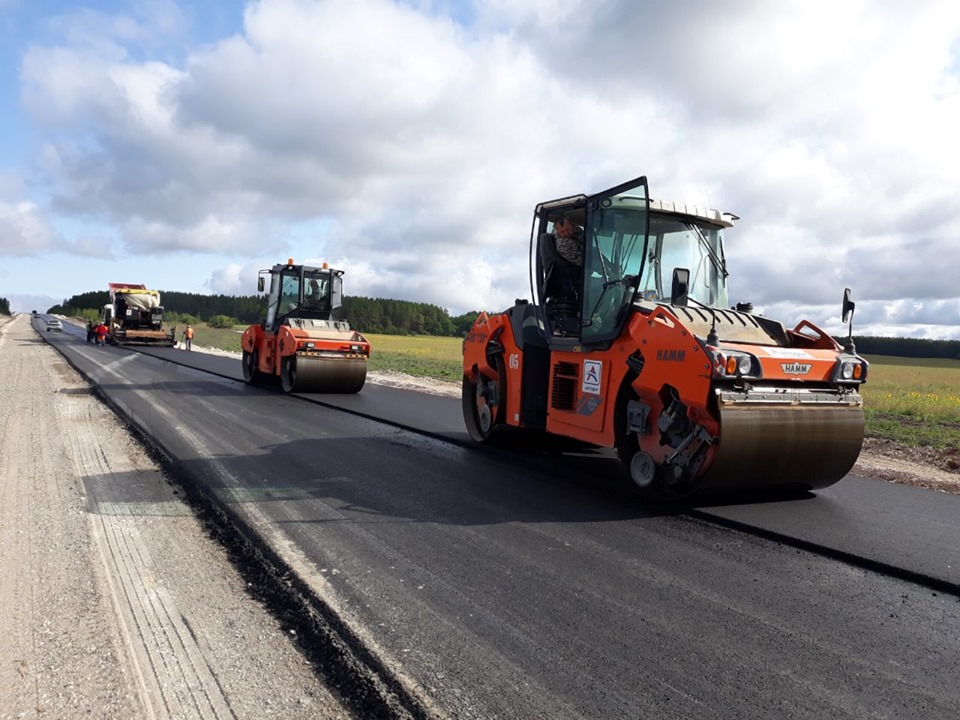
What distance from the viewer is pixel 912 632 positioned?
353cm

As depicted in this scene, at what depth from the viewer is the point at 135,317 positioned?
116 ft

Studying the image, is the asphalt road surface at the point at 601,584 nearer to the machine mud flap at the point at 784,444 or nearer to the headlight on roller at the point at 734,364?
the machine mud flap at the point at 784,444

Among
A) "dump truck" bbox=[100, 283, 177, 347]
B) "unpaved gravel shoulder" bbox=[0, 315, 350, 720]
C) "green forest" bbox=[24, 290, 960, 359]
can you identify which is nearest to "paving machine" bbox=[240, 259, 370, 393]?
"unpaved gravel shoulder" bbox=[0, 315, 350, 720]

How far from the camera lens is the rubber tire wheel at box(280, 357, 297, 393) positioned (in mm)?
14320

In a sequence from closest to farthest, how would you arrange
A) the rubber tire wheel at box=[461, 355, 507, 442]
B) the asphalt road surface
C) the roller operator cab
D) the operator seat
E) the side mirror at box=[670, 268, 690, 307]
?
the asphalt road surface, the roller operator cab, the side mirror at box=[670, 268, 690, 307], the operator seat, the rubber tire wheel at box=[461, 355, 507, 442]

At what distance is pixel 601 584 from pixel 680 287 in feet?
11.1

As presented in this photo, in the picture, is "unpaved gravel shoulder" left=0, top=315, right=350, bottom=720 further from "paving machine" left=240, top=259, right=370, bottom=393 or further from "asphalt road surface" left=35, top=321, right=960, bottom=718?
"paving machine" left=240, top=259, right=370, bottom=393

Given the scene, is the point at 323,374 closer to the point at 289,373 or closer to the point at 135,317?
the point at 289,373

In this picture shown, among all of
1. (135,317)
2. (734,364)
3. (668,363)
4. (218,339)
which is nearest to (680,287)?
(668,363)

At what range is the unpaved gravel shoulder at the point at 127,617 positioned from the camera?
2.79 m

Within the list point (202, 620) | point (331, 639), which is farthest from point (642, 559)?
point (202, 620)

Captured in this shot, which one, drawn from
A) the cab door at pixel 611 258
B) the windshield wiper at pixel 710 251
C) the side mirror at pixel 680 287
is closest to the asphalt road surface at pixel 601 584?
the cab door at pixel 611 258

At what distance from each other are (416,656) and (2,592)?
2255 mm

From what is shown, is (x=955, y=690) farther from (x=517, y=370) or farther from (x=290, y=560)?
(x=517, y=370)
